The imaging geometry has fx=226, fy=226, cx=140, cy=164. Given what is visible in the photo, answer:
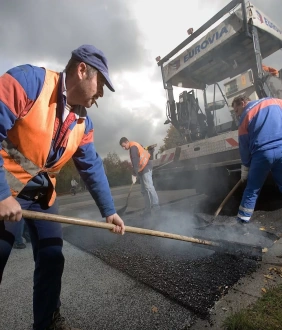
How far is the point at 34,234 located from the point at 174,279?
121cm

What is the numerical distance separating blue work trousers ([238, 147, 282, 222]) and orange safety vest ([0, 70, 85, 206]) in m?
2.51

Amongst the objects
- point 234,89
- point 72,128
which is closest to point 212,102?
point 234,89

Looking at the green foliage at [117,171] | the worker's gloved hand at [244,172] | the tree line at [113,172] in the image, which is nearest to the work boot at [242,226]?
the worker's gloved hand at [244,172]

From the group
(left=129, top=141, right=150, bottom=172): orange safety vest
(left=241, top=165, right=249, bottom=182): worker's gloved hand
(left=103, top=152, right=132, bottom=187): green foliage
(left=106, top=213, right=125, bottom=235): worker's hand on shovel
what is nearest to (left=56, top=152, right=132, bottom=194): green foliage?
(left=103, top=152, right=132, bottom=187): green foliage

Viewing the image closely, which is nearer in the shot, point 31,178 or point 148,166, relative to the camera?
point 31,178

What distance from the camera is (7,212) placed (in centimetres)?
107

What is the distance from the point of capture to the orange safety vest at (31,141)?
1.18m

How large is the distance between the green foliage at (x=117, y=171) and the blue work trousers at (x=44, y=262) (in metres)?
34.6

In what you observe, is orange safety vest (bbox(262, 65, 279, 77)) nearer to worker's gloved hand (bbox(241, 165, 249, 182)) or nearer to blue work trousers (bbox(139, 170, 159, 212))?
worker's gloved hand (bbox(241, 165, 249, 182))

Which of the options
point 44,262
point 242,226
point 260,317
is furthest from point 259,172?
point 44,262

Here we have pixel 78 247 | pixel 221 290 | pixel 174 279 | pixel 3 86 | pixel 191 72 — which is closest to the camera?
pixel 3 86

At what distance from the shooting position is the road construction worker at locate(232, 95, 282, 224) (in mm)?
2768

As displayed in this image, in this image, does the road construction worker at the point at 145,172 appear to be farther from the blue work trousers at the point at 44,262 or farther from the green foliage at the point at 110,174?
the green foliage at the point at 110,174

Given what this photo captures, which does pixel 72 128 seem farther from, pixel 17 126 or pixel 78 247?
pixel 78 247
